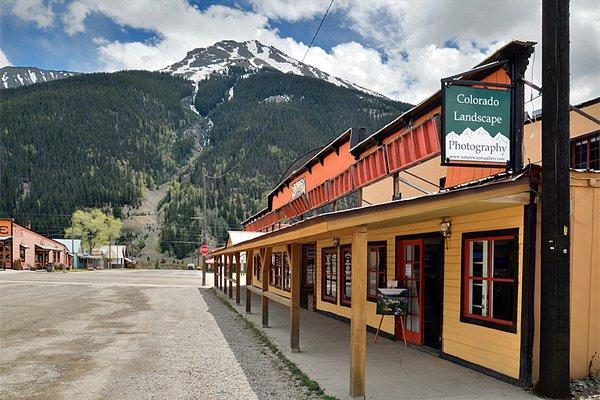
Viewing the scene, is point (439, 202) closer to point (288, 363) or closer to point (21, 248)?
point (288, 363)

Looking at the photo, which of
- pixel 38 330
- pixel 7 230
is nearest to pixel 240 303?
pixel 38 330

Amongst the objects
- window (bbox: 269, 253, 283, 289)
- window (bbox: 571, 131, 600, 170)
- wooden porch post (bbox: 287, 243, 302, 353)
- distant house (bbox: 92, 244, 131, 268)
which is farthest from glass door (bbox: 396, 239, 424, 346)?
distant house (bbox: 92, 244, 131, 268)

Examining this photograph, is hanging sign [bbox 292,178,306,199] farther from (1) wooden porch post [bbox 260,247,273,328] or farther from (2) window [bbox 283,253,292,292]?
(1) wooden porch post [bbox 260,247,273,328]

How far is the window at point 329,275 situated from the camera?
46.3 ft

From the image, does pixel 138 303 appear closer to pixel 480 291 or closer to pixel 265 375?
pixel 265 375

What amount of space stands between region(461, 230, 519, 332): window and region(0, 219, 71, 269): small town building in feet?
196

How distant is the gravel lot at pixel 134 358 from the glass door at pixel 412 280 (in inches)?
103

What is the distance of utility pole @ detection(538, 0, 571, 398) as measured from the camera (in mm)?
6094

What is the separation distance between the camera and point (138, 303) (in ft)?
66.5

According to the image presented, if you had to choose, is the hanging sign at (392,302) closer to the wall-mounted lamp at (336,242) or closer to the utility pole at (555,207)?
the utility pole at (555,207)

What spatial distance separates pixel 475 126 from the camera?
7.51m

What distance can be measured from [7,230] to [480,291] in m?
61.0

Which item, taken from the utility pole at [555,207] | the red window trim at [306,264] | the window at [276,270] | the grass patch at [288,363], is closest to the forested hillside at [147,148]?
the window at [276,270]

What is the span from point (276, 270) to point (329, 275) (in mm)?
7435
